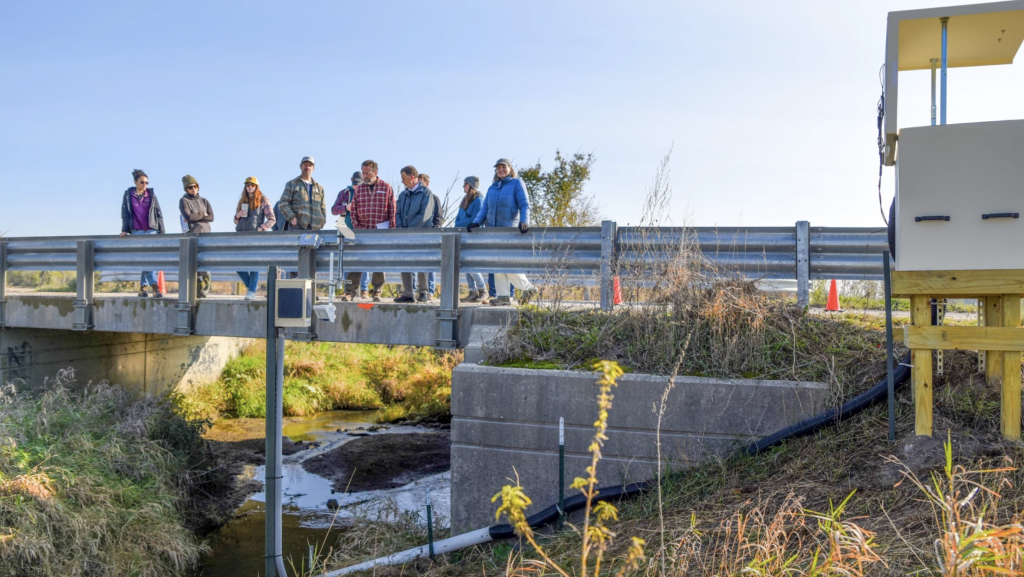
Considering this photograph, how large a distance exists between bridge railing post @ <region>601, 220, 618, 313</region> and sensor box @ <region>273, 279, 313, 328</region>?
8.20 ft

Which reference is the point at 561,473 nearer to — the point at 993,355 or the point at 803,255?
the point at 993,355

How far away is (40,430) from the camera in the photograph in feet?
23.9

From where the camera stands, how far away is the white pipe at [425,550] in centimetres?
493

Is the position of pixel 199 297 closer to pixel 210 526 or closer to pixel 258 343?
pixel 210 526

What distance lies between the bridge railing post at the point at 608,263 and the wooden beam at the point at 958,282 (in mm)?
2508

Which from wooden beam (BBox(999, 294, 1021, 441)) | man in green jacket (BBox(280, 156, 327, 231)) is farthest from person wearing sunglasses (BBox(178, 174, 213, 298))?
wooden beam (BBox(999, 294, 1021, 441))

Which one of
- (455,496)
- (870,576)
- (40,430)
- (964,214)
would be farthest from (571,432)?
(40,430)

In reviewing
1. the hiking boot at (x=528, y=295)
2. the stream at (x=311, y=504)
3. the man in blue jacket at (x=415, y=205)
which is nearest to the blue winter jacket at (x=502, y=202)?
the man in blue jacket at (x=415, y=205)

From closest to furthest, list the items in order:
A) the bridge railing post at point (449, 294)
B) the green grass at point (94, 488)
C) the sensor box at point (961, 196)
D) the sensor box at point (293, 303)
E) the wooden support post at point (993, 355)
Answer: the sensor box at point (961, 196)
the wooden support post at point (993, 355)
the sensor box at point (293, 303)
the green grass at point (94, 488)
the bridge railing post at point (449, 294)

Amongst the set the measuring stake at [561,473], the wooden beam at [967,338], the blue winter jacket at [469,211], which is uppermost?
the blue winter jacket at [469,211]

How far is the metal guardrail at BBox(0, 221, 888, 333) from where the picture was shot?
6.31 meters

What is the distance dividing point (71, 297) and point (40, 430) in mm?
2981

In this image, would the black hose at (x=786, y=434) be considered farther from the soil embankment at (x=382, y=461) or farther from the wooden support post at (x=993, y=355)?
the soil embankment at (x=382, y=461)

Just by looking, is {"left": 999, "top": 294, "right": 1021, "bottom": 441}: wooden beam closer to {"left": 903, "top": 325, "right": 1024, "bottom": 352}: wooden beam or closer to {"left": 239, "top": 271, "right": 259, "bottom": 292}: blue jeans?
{"left": 903, "top": 325, "right": 1024, "bottom": 352}: wooden beam
